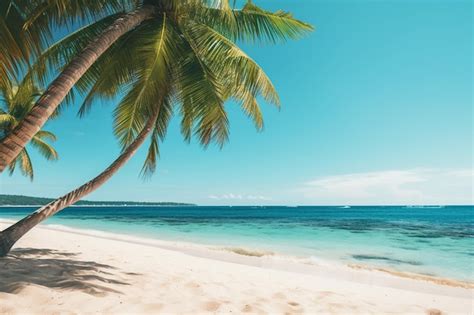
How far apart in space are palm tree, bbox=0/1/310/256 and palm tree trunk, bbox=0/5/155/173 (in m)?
1.08

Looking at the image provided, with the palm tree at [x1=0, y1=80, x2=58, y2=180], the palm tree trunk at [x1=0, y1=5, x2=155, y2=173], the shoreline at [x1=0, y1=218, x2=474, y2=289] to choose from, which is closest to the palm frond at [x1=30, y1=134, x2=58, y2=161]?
the palm tree at [x1=0, y1=80, x2=58, y2=180]

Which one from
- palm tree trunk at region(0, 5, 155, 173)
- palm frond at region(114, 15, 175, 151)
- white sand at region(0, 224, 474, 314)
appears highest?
palm frond at region(114, 15, 175, 151)

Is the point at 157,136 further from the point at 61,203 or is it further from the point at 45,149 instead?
the point at 45,149

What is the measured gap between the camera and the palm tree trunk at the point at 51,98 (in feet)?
12.6

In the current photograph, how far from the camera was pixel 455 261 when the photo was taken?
38.5ft

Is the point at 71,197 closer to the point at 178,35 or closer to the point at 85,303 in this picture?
the point at 85,303

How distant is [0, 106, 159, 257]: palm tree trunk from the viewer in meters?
6.05

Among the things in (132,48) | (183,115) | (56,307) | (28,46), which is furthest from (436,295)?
(28,46)

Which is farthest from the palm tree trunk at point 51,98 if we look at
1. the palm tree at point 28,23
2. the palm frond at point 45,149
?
the palm frond at point 45,149

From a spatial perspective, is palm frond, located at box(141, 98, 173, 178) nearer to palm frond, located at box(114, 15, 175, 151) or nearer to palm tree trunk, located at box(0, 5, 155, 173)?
palm frond, located at box(114, 15, 175, 151)

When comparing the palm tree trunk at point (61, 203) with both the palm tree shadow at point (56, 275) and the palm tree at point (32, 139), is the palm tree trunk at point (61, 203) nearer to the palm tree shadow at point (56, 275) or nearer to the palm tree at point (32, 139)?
the palm tree shadow at point (56, 275)

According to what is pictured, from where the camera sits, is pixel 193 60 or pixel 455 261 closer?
pixel 193 60

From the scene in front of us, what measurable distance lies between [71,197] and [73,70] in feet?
10.2

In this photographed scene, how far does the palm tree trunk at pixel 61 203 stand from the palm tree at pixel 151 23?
6.85 feet
